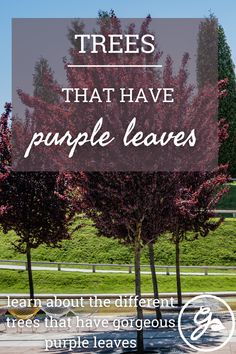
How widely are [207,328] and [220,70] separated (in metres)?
53.7

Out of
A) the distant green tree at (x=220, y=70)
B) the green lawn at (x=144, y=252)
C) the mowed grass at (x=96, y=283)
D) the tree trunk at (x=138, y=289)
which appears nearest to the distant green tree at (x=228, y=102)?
the distant green tree at (x=220, y=70)

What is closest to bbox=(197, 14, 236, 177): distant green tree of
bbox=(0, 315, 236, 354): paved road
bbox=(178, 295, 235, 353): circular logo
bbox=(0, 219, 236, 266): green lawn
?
bbox=(0, 219, 236, 266): green lawn

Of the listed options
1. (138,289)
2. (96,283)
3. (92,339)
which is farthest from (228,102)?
(138,289)

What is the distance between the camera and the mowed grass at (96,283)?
2792 centimetres

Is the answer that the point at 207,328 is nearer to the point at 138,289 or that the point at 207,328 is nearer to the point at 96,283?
the point at 138,289

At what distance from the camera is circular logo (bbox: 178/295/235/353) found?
1480 cm

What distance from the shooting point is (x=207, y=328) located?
16.9 meters

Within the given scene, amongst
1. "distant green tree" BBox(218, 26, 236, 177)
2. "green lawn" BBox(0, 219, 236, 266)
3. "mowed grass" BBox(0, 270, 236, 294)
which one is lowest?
"mowed grass" BBox(0, 270, 236, 294)

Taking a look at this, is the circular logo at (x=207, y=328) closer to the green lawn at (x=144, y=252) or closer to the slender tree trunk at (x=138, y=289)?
the slender tree trunk at (x=138, y=289)

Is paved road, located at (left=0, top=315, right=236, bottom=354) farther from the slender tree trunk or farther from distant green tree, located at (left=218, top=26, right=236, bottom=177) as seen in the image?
distant green tree, located at (left=218, top=26, right=236, bottom=177)

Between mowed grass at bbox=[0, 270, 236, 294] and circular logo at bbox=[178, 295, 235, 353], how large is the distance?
649 centimetres

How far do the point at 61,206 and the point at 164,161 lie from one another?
34.6 feet

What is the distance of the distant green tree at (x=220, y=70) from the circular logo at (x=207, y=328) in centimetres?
4283

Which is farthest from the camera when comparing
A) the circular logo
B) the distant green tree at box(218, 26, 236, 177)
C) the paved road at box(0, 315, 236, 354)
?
the distant green tree at box(218, 26, 236, 177)
